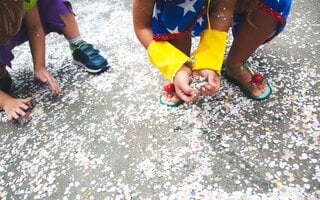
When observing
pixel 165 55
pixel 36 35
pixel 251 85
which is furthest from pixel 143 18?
pixel 36 35

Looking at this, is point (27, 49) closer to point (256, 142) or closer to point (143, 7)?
point (143, 7)

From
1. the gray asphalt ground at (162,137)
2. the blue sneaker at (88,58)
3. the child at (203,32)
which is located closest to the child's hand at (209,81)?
the child at (203,32)

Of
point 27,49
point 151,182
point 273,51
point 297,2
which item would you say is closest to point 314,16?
point 297,2

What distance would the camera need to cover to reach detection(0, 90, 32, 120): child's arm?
1106 millimetres

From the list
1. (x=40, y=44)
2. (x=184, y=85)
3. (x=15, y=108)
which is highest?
(x=184, y=85)

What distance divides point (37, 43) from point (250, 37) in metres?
0.75

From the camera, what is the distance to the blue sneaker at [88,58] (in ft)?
4.20

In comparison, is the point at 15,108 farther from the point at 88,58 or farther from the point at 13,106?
the point at 88,58

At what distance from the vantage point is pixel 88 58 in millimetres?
1290

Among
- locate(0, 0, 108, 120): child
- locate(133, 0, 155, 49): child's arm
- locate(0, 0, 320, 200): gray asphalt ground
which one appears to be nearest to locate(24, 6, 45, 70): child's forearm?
locate(0, 0, 108, 120): child

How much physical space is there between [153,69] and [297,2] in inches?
29.6

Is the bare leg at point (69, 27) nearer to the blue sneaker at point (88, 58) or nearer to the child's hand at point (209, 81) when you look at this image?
the blue sneaker at point (88, 58)

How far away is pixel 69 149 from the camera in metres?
0.98

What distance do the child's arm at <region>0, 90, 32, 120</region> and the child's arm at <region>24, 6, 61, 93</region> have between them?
10 cm
